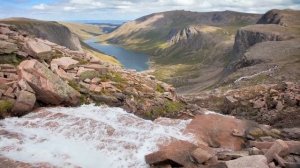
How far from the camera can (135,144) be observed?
27281 mm

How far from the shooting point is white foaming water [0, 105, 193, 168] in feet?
81.7

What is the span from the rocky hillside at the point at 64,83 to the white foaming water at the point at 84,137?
4.33ft

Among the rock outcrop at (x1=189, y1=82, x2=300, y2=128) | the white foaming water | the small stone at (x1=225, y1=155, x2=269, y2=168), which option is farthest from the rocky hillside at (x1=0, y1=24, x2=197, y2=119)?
the small stone at (x1=225, y1=155, x2=269, y2=168)

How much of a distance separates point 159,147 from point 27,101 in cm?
1145

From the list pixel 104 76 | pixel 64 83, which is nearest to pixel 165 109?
pixel 104 76

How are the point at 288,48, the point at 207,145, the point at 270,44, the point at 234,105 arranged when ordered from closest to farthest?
the point at 207,145 < the point at 234,105 < the point at 288,48 < the point at 270,44

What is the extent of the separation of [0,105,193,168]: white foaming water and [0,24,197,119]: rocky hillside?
1.32 meters

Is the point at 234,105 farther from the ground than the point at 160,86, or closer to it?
closer to it

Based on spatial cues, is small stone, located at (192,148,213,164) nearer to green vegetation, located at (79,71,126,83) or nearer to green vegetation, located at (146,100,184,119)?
green vegetation, located at (146,100,184,119)

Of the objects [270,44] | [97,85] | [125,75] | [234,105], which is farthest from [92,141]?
[270,44]

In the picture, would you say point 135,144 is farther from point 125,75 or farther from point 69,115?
point 125,75

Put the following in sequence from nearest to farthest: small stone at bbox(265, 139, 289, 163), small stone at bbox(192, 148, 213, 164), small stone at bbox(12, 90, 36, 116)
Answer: small stone at bbox(192, 148, 213, 164) < small stone at bbox(265, 139, 289, 163) < small stone at bbox(12, 90, 36, 116)

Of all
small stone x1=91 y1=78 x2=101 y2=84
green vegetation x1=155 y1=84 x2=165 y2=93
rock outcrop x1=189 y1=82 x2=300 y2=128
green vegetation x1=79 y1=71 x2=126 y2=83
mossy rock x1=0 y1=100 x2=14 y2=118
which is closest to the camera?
mossy rock x1=0 y1=100 x2=14 y2=118

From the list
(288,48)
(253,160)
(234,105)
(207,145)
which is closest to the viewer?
(253,160)
